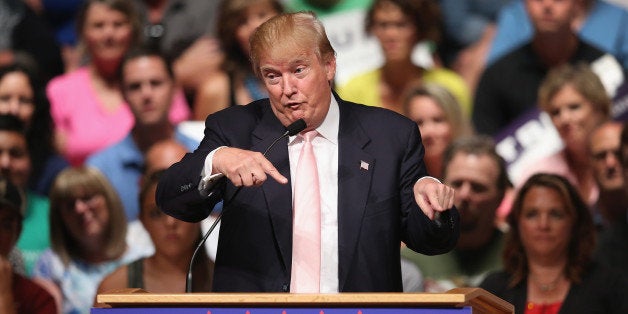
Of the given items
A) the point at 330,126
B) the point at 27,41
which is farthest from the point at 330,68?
the point at 27,41

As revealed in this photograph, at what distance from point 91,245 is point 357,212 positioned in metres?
2.72

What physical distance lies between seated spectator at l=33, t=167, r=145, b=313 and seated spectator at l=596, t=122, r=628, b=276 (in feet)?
6.42

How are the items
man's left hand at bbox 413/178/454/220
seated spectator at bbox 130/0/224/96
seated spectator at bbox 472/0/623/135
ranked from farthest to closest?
1. seated spectator at bbox 130/0/224/96
2. seated spectator at bbox 472/0/623/135
3. man's left hand at bbox 413/178/454/220

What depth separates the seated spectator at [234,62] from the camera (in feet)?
17.4

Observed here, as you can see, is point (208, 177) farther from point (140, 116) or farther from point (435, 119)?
point (140, 116)

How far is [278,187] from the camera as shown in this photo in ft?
9.08

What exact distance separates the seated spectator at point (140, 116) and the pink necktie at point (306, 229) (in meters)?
2.63

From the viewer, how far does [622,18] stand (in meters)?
5.27

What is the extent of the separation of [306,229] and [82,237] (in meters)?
2.71

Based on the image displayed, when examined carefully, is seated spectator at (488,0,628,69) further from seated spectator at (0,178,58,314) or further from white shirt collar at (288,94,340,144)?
white shirt collar at (288,94,340,144)

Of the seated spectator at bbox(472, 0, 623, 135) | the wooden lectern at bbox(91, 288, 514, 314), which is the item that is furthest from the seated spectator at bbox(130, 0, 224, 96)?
the wooden lectern at bbox(91, 288, 514, 314)

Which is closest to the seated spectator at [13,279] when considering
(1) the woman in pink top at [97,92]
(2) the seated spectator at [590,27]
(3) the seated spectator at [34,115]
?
(3) the seated spectator at [34,115]

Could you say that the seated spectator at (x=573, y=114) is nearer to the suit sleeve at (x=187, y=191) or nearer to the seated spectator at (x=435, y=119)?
the seated spectator at (x=435, y=119)

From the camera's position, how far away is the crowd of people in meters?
4.55
